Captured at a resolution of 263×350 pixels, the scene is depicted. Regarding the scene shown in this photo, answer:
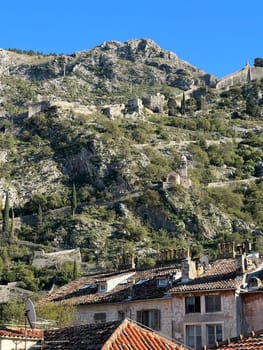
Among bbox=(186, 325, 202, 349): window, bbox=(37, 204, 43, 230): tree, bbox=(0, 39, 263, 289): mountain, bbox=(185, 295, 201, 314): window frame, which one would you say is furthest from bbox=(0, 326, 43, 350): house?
bbox=(37, 204, 43, 230): tree

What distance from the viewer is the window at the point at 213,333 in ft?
104

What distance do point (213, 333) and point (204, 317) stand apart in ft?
2.90

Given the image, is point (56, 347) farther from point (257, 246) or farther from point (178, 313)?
point (257, 246)

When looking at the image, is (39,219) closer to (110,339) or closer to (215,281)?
(215,281)

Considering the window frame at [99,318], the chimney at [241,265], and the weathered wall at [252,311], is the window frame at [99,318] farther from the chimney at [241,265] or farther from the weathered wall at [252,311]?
the weathered wall at [252,311]

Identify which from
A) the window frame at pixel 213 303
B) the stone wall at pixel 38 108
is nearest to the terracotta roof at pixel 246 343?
the window frame at pixel 213 303

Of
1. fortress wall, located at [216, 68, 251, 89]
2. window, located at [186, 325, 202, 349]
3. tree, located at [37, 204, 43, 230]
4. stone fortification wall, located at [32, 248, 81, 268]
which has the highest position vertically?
fortress wall, located at [216, 68, 251, 89]

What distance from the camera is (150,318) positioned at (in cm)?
3525

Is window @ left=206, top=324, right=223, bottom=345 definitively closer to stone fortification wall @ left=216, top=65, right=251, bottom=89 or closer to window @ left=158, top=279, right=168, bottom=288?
window @ left=158, top=279, right=168, bottom=288

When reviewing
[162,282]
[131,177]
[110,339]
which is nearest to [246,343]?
[110,339]

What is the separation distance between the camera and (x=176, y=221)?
339 ft

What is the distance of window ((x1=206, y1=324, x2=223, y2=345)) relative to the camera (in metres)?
31.8

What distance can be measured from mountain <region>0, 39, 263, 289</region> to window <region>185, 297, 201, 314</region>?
2014 inches

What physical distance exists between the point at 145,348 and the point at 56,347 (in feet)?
7.32
